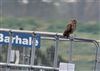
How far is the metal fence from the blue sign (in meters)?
0.04

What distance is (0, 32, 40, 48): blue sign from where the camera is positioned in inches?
279

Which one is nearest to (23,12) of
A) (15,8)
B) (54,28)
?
(15,8)

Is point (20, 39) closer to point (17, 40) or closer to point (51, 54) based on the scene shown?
point (17, 40)

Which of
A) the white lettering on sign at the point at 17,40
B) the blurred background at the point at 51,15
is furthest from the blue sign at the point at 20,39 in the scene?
the blurred background at the point at 51,15

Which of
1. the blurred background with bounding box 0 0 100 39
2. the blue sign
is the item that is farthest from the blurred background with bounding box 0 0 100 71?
the blue sign

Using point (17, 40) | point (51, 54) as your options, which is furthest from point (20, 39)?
point (51, 54)

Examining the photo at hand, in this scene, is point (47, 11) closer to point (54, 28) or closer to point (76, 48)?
point (54, 28)

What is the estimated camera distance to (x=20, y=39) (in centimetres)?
712

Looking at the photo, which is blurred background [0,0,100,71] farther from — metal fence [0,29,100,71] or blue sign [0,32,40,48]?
blue sign [0,32,40,48]

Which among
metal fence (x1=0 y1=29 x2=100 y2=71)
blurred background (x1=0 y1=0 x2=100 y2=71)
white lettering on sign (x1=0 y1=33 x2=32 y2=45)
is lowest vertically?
metal fence (x1=0 y1=29 x2=100 y2=71)

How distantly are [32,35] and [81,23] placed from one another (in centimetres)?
307

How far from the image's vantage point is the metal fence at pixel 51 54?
7098 millimetres

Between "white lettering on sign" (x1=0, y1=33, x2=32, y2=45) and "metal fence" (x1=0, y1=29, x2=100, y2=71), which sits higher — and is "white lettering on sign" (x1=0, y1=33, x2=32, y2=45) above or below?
above

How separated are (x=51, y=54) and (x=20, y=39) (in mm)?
468
